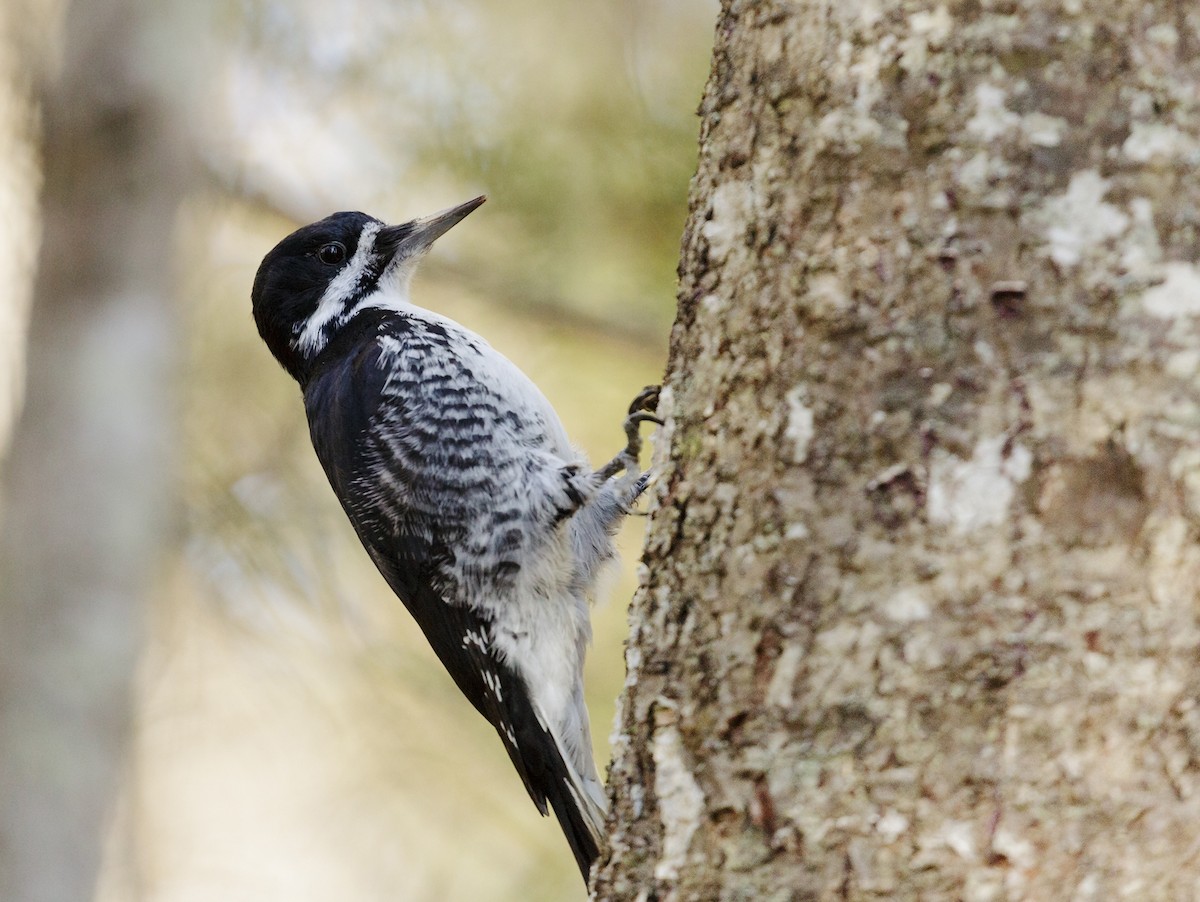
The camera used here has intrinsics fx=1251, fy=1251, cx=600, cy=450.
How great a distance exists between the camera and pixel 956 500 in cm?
110

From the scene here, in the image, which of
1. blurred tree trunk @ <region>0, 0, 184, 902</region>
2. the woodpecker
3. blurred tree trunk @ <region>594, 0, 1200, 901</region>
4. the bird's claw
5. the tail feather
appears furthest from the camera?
blurred tree trunk @ <region>0, 0, 184, 902</region>

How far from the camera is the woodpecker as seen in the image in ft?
8.57

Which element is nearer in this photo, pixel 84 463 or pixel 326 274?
pixel 326 274

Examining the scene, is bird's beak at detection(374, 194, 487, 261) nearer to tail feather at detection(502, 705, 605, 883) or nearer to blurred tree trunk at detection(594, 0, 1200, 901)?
tail feather at detection(502, 705, 605, 883)

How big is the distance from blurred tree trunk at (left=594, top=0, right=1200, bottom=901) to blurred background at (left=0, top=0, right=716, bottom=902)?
257 cm

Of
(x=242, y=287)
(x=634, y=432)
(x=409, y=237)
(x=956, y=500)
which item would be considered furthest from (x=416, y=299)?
(x=956, y=500)

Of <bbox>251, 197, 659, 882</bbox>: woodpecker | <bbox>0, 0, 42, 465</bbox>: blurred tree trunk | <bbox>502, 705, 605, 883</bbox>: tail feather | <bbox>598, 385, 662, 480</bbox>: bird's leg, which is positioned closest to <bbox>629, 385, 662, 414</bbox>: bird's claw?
<bbox>598, 385, 662, 480</bbox>: bird's leg

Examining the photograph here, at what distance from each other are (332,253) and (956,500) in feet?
7.51

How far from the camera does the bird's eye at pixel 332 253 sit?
3098 mm

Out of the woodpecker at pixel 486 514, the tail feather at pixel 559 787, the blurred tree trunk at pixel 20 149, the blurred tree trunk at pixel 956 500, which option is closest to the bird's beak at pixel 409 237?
the woodpecker at pixel 486 514

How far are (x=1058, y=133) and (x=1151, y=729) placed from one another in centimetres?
52

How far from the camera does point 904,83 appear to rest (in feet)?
3.94

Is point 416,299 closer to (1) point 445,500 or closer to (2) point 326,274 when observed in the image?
(2) point 326,274

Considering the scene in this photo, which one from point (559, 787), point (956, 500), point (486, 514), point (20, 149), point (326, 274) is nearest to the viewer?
point (956, 500)
